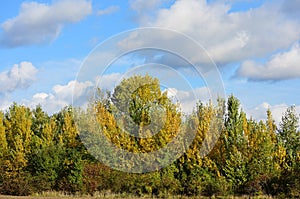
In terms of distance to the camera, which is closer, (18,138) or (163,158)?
(163,158)

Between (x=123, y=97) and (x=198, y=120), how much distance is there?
5885 millimetres

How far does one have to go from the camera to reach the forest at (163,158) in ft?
120

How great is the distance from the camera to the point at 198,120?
37031 mm

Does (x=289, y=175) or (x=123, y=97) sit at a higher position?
(x=123, y=97)

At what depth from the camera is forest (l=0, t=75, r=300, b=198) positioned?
36.4m

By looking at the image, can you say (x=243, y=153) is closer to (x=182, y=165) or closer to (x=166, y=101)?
(x=182, y=165)

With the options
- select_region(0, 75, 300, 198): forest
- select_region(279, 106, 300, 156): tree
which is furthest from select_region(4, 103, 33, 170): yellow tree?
select_region(279, 106, 300, 156): tree

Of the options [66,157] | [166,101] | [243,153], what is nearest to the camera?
[166,101]

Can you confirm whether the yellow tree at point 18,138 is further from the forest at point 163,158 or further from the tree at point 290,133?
the tree at point 290,133

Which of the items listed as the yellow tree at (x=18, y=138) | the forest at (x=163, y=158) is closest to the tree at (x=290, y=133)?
the forest at (x=163, y=158)

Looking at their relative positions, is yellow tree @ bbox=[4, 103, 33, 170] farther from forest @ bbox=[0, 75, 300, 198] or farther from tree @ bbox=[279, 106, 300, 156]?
tree @ bbox=[279, 106, 300, 156]

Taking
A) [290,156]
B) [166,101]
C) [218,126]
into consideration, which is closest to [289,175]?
[290,156]

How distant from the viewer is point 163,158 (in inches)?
1526

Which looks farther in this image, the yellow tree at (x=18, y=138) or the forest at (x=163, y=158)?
the yellow tree at (x=18, y=138)
